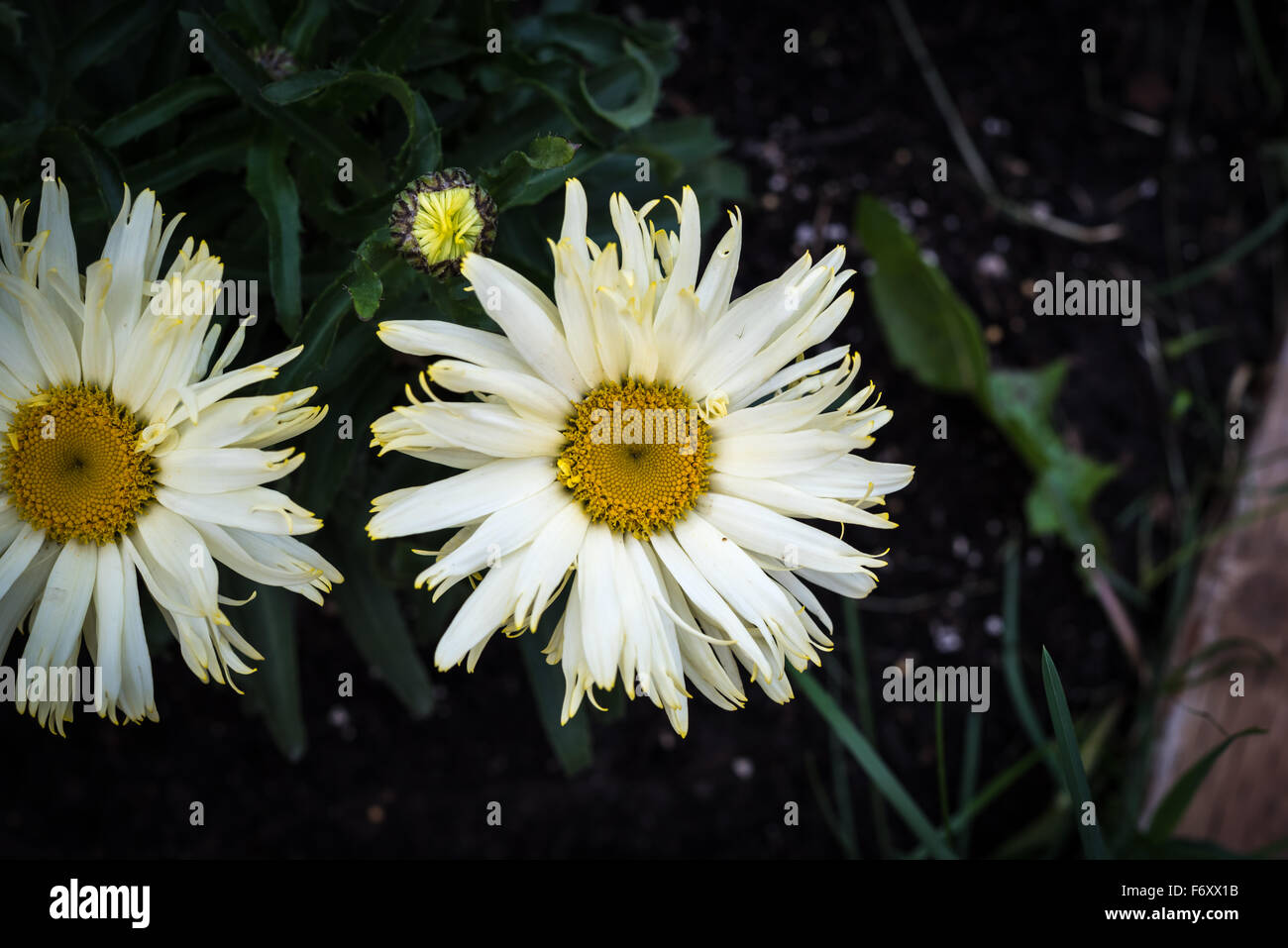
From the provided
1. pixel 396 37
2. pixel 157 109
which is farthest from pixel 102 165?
pixel 396 37

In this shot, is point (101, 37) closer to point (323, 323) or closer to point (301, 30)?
point (301, 30)

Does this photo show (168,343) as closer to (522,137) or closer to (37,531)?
(37,531)

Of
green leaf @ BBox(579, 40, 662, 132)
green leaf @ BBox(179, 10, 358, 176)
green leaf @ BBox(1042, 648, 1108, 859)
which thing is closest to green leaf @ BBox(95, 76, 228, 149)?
green leaf @ BBox(179, 10, 358, 176)

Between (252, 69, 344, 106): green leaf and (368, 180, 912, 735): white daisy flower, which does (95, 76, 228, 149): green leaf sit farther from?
(368, 180, 912, 735): white daisy flower

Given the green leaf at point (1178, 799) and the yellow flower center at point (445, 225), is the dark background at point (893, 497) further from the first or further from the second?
the yellow flower center at point (445, 225)
